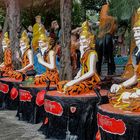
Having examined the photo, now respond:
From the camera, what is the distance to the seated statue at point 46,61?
7127mm

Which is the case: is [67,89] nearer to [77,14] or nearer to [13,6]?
[13,6]

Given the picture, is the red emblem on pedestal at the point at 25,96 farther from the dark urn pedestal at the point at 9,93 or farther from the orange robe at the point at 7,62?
the orange robe at the point at 7,62

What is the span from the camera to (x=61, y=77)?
741 centimetres

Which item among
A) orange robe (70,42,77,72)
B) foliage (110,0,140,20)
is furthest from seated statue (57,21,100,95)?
foliage (110,0,140,20)

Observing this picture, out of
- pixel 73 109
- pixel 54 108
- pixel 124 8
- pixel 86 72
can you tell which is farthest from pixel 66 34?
pixel 124 8

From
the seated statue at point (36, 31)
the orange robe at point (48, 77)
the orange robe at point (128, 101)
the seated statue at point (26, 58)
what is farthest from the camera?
the seated statue at point (26, 58)

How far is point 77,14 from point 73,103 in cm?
1538

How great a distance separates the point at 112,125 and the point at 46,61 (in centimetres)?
304

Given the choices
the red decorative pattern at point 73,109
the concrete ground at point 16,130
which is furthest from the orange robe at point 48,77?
the red decorative pattern at point 73,109

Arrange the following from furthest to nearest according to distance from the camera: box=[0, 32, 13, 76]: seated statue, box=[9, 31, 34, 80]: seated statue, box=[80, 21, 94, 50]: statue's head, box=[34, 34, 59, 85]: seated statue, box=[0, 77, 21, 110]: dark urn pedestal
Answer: box=[0, 32, 13, 76]: seated statue < box=[0, 77, 21, 110]: dark urn pedestal < box=[9, 31, 34, 80]: seated statue < box=[34, 34, 59, 85]: seated statue < box=[80, 21, 94, 50]: statue's head

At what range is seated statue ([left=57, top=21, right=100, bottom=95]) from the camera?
5836 mm

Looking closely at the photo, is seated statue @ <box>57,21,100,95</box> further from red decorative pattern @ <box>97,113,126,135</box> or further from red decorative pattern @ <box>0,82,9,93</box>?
red decorative pattern @ <box>0,82,9,93</box>

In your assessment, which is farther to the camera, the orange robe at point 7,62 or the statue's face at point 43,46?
the orange robe at point 7,62

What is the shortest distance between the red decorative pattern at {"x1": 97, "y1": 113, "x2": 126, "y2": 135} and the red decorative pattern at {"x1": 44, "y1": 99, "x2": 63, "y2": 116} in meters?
1.23
